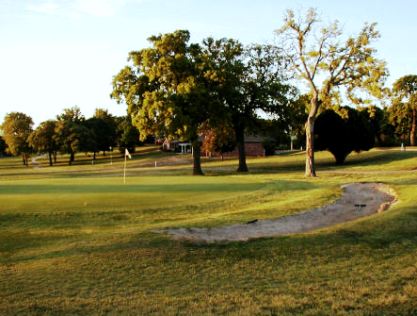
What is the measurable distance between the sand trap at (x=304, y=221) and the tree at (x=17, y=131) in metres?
82.7

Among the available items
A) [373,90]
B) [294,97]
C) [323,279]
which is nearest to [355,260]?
[323,279]

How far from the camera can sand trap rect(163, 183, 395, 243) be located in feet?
43.1

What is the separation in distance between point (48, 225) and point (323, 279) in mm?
9708

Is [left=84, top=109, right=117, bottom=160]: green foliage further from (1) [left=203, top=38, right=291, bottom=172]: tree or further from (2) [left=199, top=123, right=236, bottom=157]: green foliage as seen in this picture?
(1) [left=203, top=38, right=291, bottom=172]: tree

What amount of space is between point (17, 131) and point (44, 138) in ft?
37.9

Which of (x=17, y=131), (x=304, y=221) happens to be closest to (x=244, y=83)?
(x=304, y=221)

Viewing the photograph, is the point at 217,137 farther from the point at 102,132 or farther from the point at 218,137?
the point at 102,132

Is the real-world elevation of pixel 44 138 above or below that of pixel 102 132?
below

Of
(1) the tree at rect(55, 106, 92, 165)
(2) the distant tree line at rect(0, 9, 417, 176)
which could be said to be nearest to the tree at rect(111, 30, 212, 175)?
(2) the distant tree line at rect(0, 9, 417, 176)

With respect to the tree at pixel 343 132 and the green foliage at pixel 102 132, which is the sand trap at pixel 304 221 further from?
the green foliage at pixel 102 132

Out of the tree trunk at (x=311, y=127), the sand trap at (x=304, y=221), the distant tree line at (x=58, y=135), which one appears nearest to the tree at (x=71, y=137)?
the distant tree line at (x=58, y=135)

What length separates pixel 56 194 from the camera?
21.5 metres

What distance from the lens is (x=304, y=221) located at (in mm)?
16250

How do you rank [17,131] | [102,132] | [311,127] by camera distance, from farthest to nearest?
[102,132]
[17,131]
[311,127]
